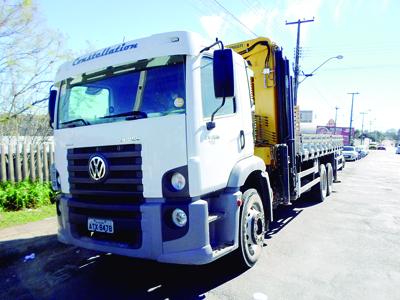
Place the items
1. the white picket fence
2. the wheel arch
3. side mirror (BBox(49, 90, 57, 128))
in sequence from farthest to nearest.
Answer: the white picket fence, side mirror (BBox(49, 90, 57, 128)), the wheel arch

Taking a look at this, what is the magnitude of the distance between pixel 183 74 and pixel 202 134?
2.17 feet

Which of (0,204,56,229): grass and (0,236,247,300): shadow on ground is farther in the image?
(0,204,56,229): grass

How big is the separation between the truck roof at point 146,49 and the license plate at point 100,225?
1.78 metres

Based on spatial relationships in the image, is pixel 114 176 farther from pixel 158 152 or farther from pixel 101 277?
pixel 101 277

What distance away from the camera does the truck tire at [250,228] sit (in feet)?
13.1

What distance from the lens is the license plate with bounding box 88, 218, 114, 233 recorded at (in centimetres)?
350

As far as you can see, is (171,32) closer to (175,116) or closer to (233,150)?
(175,116)

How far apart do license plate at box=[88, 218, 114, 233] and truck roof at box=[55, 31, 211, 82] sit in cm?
178

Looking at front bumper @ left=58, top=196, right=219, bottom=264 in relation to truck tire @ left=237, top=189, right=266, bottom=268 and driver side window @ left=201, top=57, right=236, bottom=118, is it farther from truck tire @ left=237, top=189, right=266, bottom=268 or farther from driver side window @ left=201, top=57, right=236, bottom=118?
driver side window @ left=201, top=57, right=236, bottom=118

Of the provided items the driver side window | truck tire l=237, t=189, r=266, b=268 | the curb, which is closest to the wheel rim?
truck tire l=237, t=189, r=266, b=268

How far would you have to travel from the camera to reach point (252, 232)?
4.25 m

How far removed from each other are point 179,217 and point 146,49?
1.81 meters

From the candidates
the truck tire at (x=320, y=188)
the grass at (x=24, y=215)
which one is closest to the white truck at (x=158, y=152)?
the grass at (x=24, y=215)

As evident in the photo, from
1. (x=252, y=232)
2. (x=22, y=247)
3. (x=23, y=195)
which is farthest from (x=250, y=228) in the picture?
(x=23, y=195)
